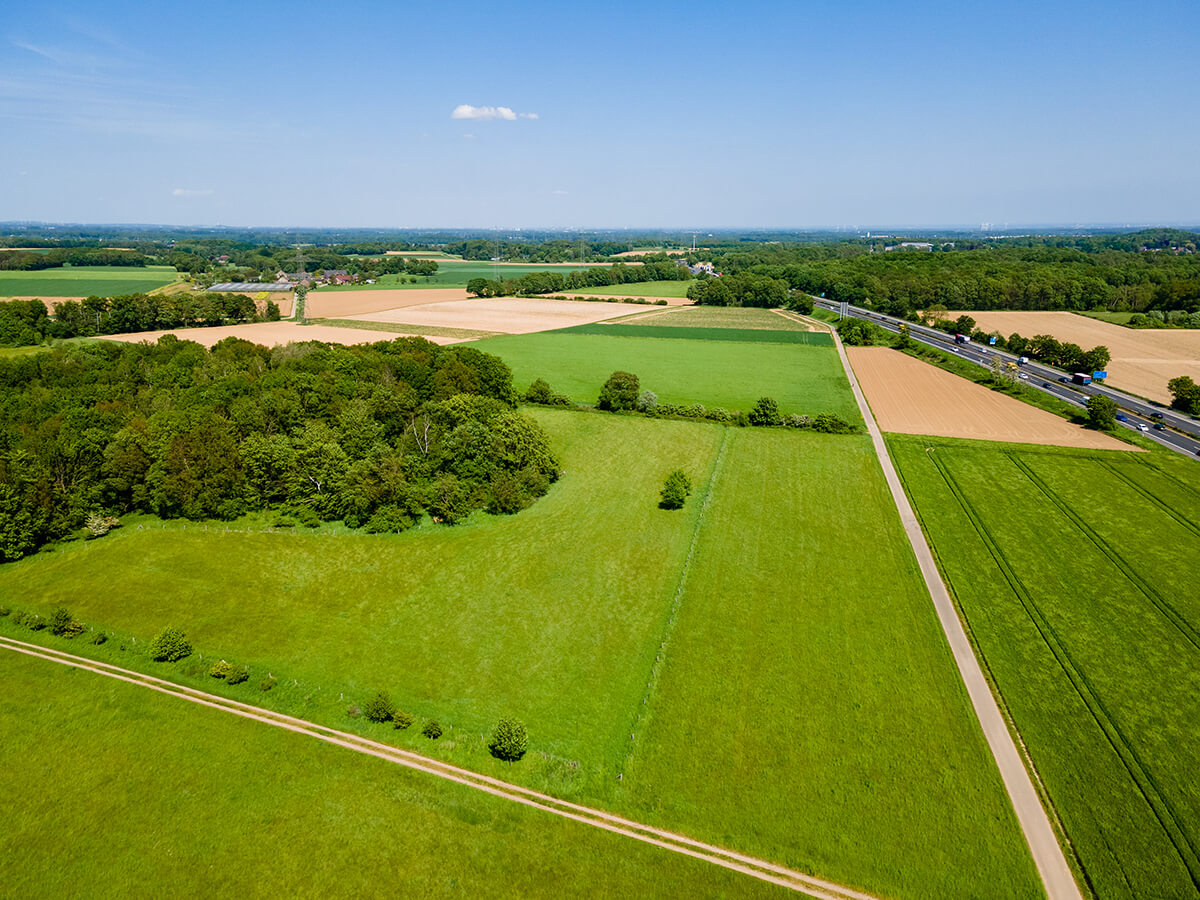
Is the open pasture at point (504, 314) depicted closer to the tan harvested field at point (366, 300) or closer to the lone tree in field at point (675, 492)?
the tan harvested field at point (366, 300)

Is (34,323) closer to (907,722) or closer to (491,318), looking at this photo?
(491,318)

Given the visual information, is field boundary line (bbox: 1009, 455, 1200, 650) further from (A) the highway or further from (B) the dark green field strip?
(B) the dark green field strip

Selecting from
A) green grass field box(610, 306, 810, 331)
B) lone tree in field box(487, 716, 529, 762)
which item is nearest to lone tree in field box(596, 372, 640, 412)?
lone tree in field box(487, 716, 529, 762)

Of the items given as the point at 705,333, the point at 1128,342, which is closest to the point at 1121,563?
the point at 705,333

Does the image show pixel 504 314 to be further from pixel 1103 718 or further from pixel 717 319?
pixel 1103 718

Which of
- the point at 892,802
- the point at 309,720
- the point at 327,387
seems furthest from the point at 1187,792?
the point at 327,387

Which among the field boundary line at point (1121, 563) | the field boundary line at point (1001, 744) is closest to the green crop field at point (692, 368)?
the field boundary line at point (1121, 563)

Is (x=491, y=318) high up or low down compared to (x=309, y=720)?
up
